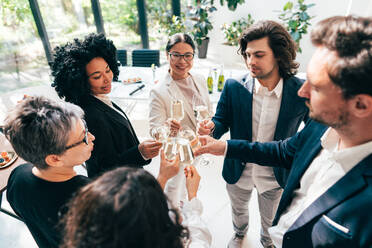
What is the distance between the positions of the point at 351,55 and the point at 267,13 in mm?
5801

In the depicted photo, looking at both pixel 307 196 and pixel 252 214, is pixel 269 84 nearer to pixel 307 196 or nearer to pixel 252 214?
pixel 307 196

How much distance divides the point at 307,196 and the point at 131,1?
6.44 meters

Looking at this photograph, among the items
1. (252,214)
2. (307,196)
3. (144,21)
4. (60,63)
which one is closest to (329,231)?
(307,196)

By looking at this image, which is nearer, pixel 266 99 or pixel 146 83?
pixel 266 99

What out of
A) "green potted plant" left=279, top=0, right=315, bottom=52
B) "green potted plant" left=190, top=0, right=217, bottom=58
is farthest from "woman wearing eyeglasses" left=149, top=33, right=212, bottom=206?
"green potted plant" left=279, top=0, right=315, bottom=52

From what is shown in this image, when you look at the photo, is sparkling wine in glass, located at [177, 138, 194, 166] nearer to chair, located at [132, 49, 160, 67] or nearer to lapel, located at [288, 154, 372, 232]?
lapel, located at [288, 154, 372, 232]

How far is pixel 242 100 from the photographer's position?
5.32 ft

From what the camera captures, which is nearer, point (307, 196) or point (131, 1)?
point (307, 196)

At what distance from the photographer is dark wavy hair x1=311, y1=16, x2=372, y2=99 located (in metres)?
0.76

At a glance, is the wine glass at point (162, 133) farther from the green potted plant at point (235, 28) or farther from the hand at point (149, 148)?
the green potted plant at point (235, 28)

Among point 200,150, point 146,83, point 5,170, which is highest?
point 200,150

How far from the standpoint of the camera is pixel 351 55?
783mm

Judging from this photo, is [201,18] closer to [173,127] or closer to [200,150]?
[173,127]

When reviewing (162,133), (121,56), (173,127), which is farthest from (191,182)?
(121,56)
